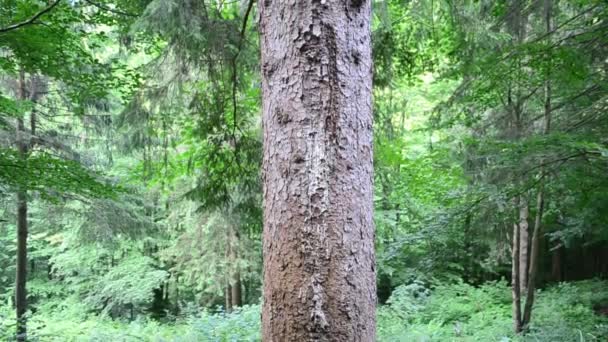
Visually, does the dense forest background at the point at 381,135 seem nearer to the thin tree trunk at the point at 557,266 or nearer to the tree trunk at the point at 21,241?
the tree trunk at the point at 21,241

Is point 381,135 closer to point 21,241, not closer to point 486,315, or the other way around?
point 486,315

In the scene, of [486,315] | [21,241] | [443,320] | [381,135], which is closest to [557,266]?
[486,315]

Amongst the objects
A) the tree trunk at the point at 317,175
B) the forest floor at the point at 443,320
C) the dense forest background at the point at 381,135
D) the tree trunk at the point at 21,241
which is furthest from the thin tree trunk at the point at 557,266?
the tree trunk at the point at 317,175

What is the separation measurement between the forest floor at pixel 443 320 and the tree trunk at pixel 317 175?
5.32m

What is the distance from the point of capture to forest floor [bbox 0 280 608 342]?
7008 mm

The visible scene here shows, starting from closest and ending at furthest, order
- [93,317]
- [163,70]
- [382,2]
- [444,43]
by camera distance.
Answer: [382,2] → [163,70] → [444,43] → [93,317]

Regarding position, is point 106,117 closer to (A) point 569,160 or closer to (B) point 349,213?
(A) point 569,160

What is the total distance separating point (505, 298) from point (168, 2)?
11412 mm

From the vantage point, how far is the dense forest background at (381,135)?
450 cm

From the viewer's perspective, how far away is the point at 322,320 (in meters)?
1.37

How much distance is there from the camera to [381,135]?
16.0 ft

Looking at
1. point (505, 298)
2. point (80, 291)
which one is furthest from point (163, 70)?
point (80, 291)

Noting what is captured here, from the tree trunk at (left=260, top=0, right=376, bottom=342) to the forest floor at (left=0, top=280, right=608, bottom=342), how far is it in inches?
209

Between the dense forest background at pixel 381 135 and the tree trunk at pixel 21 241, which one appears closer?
the dense forest background at pixel 381 135
